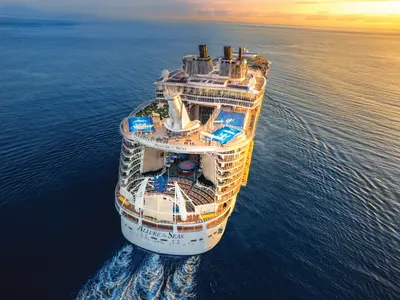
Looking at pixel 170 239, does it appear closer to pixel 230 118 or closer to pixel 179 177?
pixel 179 177

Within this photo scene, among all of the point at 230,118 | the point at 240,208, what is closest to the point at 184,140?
the point at 230,118

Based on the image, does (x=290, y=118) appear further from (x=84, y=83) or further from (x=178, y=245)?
(x=84, y=83)

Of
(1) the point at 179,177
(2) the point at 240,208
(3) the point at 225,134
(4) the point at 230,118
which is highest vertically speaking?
(3) the point at 225,134

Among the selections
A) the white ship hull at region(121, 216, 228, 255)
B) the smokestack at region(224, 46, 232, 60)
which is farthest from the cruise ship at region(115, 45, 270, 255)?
the smokestack at region(224, 46, 232, 60)

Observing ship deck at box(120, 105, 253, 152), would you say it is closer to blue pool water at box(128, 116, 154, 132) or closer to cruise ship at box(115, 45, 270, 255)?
cruise ship at box(115, 45, 270, 255)

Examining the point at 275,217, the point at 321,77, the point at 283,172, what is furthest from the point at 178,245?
the point at 321,77

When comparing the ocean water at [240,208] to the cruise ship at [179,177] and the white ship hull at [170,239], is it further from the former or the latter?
the cruise ship at [179,177]

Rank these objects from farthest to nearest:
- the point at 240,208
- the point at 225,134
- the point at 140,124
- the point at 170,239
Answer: the point at 240,208
the point at 140,124
the point at 225,134
the point at 170,239
